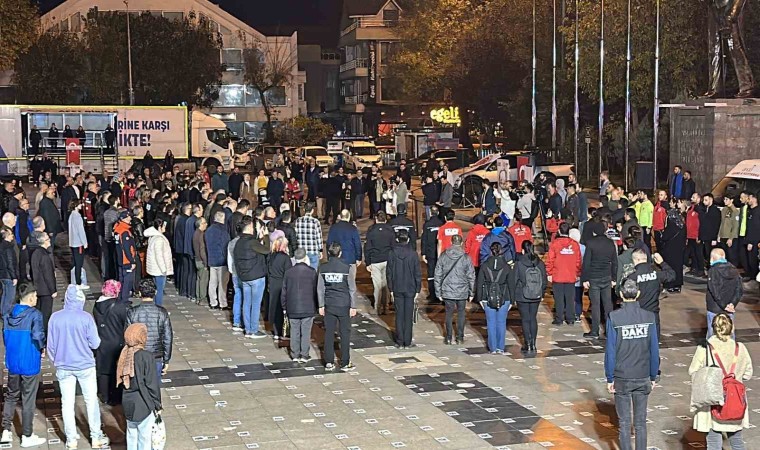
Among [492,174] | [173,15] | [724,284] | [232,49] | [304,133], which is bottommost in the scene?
[724,284]

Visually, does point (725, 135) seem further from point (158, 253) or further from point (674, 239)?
point (158, 253)

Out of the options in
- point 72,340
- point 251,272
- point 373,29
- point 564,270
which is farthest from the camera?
point 373,29

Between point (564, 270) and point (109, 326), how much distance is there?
7.17m

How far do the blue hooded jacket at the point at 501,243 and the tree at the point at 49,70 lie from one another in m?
58.2

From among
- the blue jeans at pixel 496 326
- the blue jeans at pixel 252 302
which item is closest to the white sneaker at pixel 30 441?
the blue jeans at pixel 252 302

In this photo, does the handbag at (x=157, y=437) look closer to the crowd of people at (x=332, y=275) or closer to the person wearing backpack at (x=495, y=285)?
the crowd of people at (x=332, y=275)

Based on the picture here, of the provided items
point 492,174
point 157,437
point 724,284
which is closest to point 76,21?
point 492,174

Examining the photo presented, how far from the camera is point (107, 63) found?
70125mm

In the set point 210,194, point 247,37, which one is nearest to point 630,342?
point 210,194

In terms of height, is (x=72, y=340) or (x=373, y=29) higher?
(x=373, y=29)

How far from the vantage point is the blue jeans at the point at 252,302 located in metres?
16.8

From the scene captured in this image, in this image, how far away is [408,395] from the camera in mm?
13555

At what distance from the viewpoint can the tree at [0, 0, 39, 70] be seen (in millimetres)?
54531

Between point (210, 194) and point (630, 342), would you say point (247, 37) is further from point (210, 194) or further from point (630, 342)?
point (630, 342)
